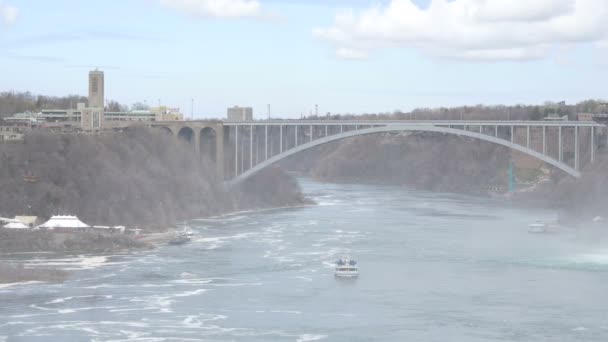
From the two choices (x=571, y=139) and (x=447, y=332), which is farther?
(x=571, y=139)

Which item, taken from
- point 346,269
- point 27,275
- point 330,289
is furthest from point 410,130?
point 27,275

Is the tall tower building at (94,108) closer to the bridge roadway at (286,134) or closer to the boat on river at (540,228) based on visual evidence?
the bridge roadway at (286,134)

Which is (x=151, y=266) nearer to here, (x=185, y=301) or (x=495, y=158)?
(x=185, y=301)

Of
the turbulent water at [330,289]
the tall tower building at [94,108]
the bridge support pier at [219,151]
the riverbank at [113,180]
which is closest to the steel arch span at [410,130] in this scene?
the bridge support pier at [219,151]

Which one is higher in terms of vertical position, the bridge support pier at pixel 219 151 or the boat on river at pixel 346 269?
the bridge support pier at pixel 219 151

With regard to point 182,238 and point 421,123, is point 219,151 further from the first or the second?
point 182,238

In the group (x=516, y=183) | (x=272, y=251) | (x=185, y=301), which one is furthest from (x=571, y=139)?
(x=185, y=301)
